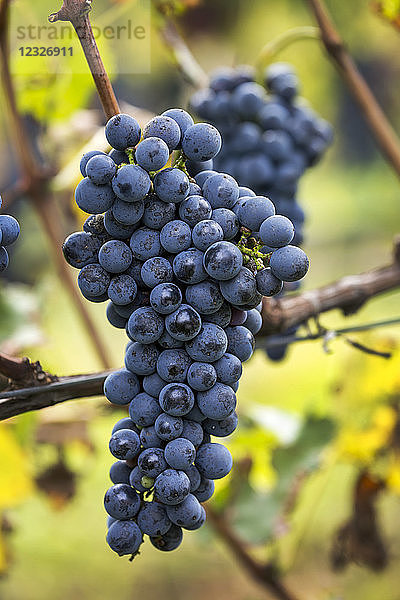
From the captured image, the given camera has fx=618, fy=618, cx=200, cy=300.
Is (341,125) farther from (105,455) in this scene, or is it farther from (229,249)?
(229,249)

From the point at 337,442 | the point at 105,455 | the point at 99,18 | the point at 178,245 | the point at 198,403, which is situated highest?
the point at 99,18

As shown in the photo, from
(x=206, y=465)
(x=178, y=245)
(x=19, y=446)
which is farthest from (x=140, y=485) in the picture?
(x=19, y=446)

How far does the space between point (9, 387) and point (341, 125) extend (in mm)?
5725

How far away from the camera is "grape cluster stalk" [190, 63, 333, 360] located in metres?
0.79

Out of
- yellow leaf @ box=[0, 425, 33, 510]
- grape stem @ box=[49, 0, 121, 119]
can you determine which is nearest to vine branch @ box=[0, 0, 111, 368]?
yellow leaf @ box=[0, 425, 33, 510]

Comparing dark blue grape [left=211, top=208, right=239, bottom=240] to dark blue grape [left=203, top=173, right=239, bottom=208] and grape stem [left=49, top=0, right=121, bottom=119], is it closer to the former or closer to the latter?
dark blue grape [left=203, top=173, right=239, bottom=208]

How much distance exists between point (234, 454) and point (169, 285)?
2.34ft

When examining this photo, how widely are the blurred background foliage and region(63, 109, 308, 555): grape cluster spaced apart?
315 mm

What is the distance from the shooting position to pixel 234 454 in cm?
107

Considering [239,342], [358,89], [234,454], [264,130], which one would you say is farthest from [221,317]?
[234,454]

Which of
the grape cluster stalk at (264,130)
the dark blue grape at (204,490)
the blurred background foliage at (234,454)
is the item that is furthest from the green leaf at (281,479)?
the dark blue grape at (204,490)

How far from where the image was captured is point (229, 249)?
1.31 ft

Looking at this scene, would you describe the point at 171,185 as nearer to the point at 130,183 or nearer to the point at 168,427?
the point at 130,183

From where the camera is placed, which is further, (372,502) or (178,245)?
(372,502)
